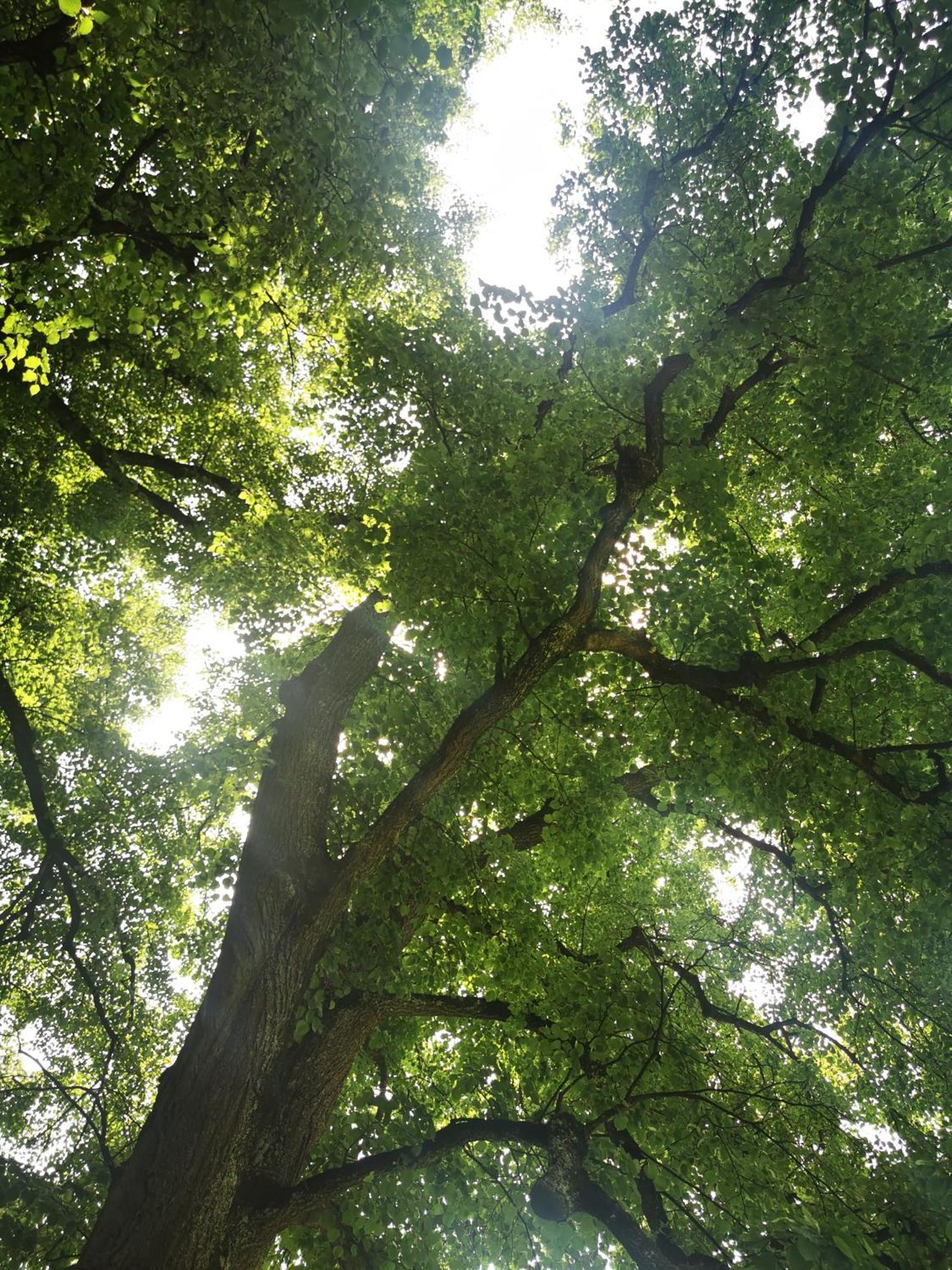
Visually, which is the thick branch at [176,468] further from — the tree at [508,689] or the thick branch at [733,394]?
the thick branch at [733,394]

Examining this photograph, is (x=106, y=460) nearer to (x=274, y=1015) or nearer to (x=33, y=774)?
(x=33, y=774)

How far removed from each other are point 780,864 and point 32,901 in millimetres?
9973

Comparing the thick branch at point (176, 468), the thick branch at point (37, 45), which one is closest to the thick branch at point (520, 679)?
the thick branch at point (37, 45)

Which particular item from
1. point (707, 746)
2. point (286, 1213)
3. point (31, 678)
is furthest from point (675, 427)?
point (31, 678)

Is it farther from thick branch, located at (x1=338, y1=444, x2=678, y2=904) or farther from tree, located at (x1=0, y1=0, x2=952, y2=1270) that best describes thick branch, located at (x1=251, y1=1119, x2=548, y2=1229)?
thick branch, located at (x1=338, y1=444, x2=678, y2=904)

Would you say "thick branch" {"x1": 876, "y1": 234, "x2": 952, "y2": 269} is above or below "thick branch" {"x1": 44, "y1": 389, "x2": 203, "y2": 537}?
above

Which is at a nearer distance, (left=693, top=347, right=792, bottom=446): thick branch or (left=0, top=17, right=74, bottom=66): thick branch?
(left=0, top=17, right=74, bottom=66): thick branch

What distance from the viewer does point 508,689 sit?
607 centimetres

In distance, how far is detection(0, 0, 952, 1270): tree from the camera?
516 cm

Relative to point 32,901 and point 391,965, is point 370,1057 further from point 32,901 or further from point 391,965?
point 32,901

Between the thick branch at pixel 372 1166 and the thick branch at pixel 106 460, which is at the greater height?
the thick branch at pixel 106 460

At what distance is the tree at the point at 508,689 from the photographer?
5.16 m

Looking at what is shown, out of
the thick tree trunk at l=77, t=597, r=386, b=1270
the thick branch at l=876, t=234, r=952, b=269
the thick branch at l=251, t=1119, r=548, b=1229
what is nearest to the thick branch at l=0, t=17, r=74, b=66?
the thick tree trunk at l=77, t=597, r=386, b=1270

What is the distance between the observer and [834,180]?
5.58m
